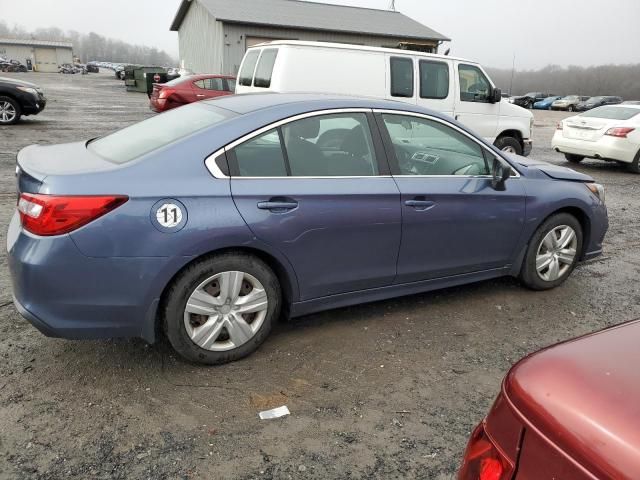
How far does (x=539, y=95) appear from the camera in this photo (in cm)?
5588

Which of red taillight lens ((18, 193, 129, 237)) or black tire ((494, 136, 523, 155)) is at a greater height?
red taillight lens ((18, 193, 129, 237))

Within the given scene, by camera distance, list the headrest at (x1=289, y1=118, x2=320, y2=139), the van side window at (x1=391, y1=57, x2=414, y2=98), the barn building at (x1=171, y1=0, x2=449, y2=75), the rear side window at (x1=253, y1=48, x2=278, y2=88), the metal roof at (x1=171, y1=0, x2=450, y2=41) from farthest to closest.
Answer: the metal roof at (x1=171, y1=0, x2=450, y2=41) < the barn building at (x1=171, y1=0, x2=449, y2=75) < the van side window at (x1=391, y1=57, x2=414, y2=98) < the rear side window at (x1=253, y1=48, x2=278, y2=88) < the headrest at (x1=289, y1=118, x2=320, y2=139)

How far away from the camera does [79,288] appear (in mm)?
2740

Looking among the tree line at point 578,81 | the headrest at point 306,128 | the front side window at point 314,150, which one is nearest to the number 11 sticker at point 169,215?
the front side window at point 314,150

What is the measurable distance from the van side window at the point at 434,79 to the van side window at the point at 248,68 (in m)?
2.74

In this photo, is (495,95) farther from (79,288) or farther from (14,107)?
(14,107)

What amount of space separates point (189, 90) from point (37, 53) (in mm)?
84732

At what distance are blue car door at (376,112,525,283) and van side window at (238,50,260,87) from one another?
18.8ft

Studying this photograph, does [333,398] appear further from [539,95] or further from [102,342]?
[539,95]

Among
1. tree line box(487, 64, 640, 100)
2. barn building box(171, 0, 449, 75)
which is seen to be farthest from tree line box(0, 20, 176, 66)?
barn building box(171, 0, 449, 75)

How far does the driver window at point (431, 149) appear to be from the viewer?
3.70 meters

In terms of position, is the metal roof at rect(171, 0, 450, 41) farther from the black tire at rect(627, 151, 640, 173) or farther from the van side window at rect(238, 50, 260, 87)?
the black tire at rect(627, 151, 640, 173)

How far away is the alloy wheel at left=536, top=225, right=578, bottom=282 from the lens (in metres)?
4.43

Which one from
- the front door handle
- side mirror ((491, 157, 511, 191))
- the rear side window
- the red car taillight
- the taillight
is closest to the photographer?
the red car taillight
